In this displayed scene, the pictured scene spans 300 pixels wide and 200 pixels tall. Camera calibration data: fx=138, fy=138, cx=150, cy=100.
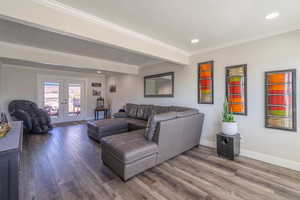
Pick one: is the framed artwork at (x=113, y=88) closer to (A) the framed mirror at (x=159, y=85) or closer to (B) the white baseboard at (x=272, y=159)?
(A) the framed mirror at (x=159, y=85)

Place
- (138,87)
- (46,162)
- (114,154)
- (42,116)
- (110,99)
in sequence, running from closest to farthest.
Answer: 1. (114,154)
2. (46,162)
3. (42,116)
4. (138,87)
5. (110,99)

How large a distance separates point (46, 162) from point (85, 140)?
1.31m

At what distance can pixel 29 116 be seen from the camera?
4578mm

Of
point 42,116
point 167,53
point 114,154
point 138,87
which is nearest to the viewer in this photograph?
point 114,154

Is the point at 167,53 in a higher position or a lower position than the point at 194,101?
higher

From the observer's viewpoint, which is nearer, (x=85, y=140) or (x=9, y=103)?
(x=85, y=140)

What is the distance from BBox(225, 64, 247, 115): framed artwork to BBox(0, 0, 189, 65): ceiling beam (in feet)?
6.19

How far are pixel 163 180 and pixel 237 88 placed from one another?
8.25 feet

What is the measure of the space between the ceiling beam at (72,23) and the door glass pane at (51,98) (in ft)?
17.2

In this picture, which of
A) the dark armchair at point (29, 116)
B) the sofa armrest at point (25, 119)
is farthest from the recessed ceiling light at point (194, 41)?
the sofa armrest at point (25, 119)

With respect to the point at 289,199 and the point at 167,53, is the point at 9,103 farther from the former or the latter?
the point at 289,199

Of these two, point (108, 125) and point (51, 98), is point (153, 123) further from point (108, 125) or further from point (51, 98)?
point (51, 98)

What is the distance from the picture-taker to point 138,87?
587cm

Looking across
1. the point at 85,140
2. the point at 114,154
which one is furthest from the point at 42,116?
the point at 114,154
